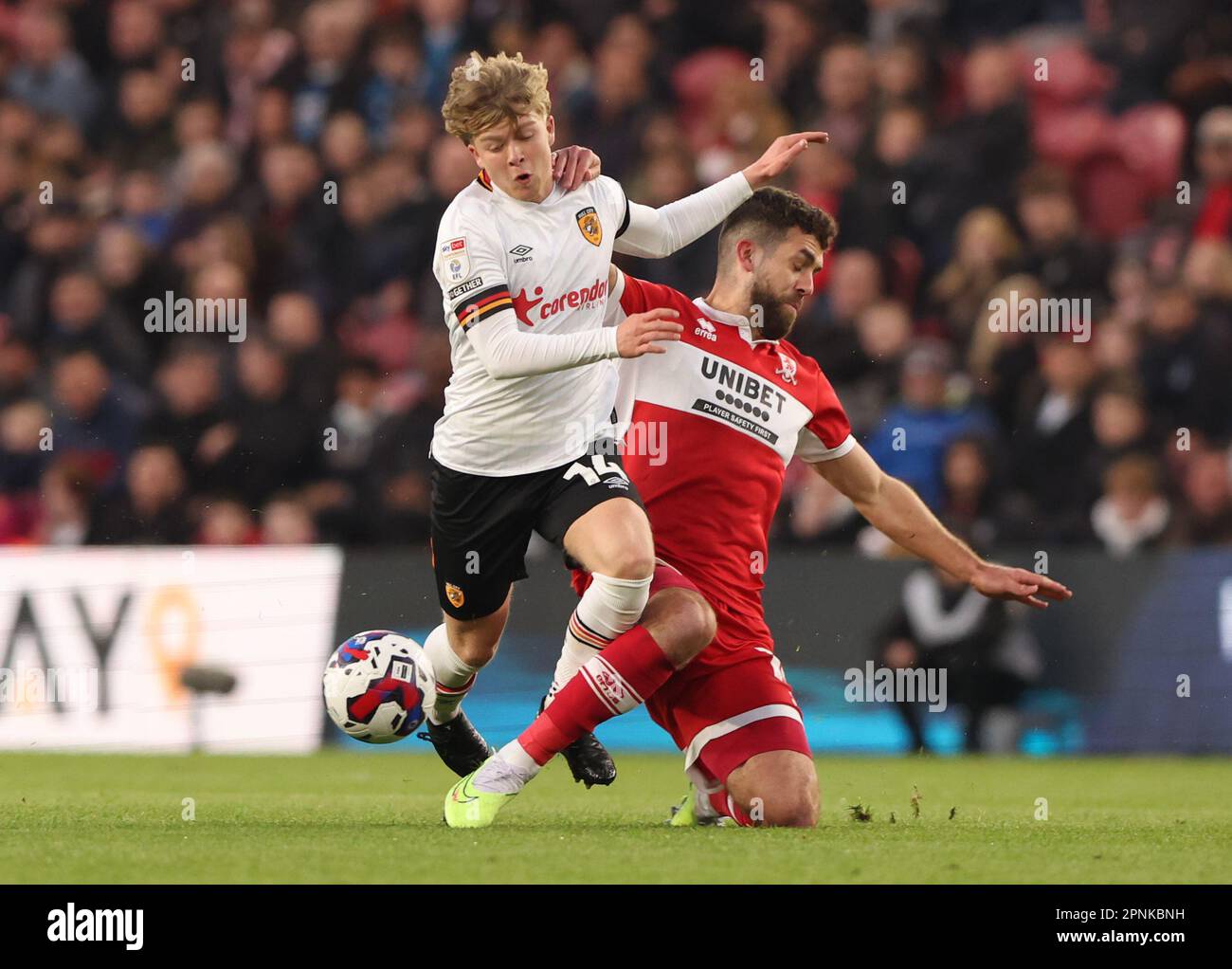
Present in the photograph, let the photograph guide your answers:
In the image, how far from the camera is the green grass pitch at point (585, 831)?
15.7 ft

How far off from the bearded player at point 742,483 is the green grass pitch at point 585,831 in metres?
0.32


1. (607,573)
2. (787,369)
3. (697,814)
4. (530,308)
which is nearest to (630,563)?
(607,573)

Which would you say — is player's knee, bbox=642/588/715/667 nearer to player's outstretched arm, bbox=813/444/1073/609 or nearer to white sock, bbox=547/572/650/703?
white sock, bbox=547/572/650/703

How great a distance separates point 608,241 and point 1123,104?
654cm

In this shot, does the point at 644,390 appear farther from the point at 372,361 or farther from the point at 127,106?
the point at 127,106

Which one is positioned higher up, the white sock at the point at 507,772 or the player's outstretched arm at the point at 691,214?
the player's outstretched arm at the point at 691,214

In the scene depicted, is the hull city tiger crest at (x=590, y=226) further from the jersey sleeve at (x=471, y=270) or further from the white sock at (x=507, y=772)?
the white sock at (x=507, y=772)

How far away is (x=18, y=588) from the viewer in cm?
1020

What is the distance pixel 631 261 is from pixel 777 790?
5812 mm

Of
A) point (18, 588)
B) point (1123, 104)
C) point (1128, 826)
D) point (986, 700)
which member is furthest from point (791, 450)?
point (1123, 104)

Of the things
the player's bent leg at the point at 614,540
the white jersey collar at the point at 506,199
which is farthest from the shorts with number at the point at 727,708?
the white jersey collar at the point at 506,199

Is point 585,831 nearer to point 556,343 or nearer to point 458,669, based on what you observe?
point 458,669

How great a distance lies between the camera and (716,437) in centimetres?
637

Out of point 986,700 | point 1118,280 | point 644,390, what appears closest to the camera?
point 644,390
